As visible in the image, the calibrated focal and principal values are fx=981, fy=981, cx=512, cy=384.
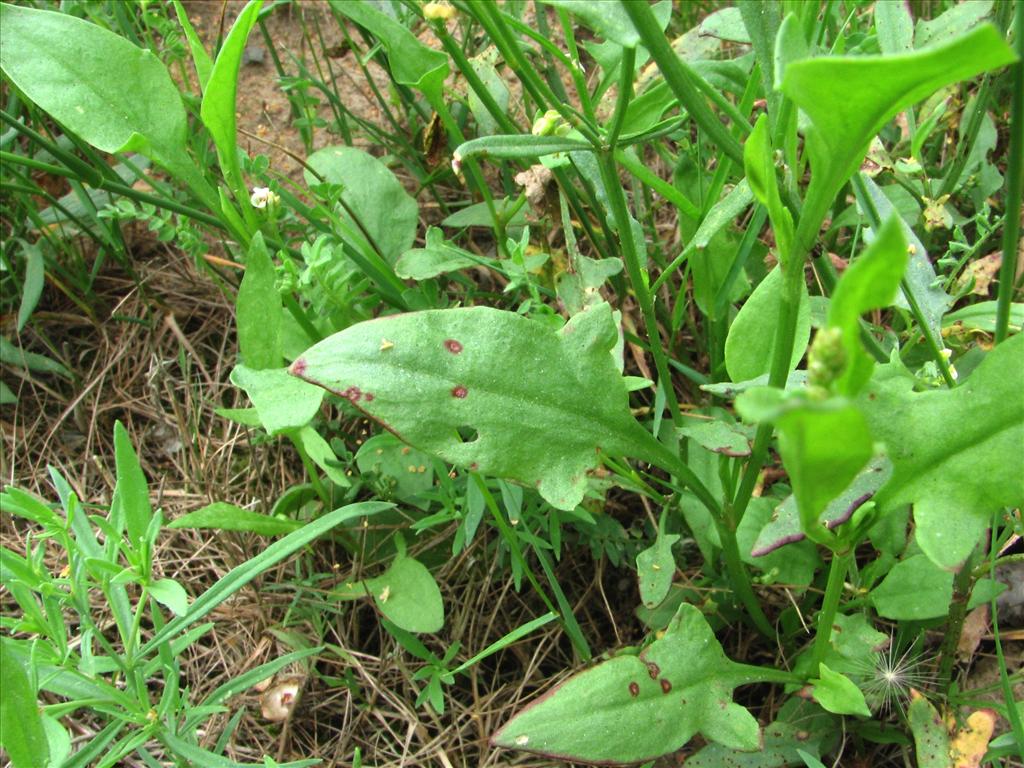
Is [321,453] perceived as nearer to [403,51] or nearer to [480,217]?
[480,217]

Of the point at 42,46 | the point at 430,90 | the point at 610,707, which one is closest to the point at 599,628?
the point at 610,707

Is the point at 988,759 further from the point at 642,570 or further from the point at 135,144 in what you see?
the point at 135,144

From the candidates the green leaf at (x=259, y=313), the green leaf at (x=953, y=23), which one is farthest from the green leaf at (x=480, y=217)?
the green leaf at (x=953, y=23)

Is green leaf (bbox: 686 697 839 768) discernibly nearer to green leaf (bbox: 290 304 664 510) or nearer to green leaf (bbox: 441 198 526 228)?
green leaf (bbox: 290 304 664 510)

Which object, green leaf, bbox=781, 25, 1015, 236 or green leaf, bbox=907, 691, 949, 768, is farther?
green leaf, bbox=907, 691, 949, 768

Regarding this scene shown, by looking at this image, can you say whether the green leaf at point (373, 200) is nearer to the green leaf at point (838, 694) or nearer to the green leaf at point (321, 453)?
the green leaf at point (321, 453)

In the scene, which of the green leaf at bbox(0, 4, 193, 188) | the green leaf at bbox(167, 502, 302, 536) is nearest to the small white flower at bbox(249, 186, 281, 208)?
the green leaf at bbox(0, 4, 193, 188)
